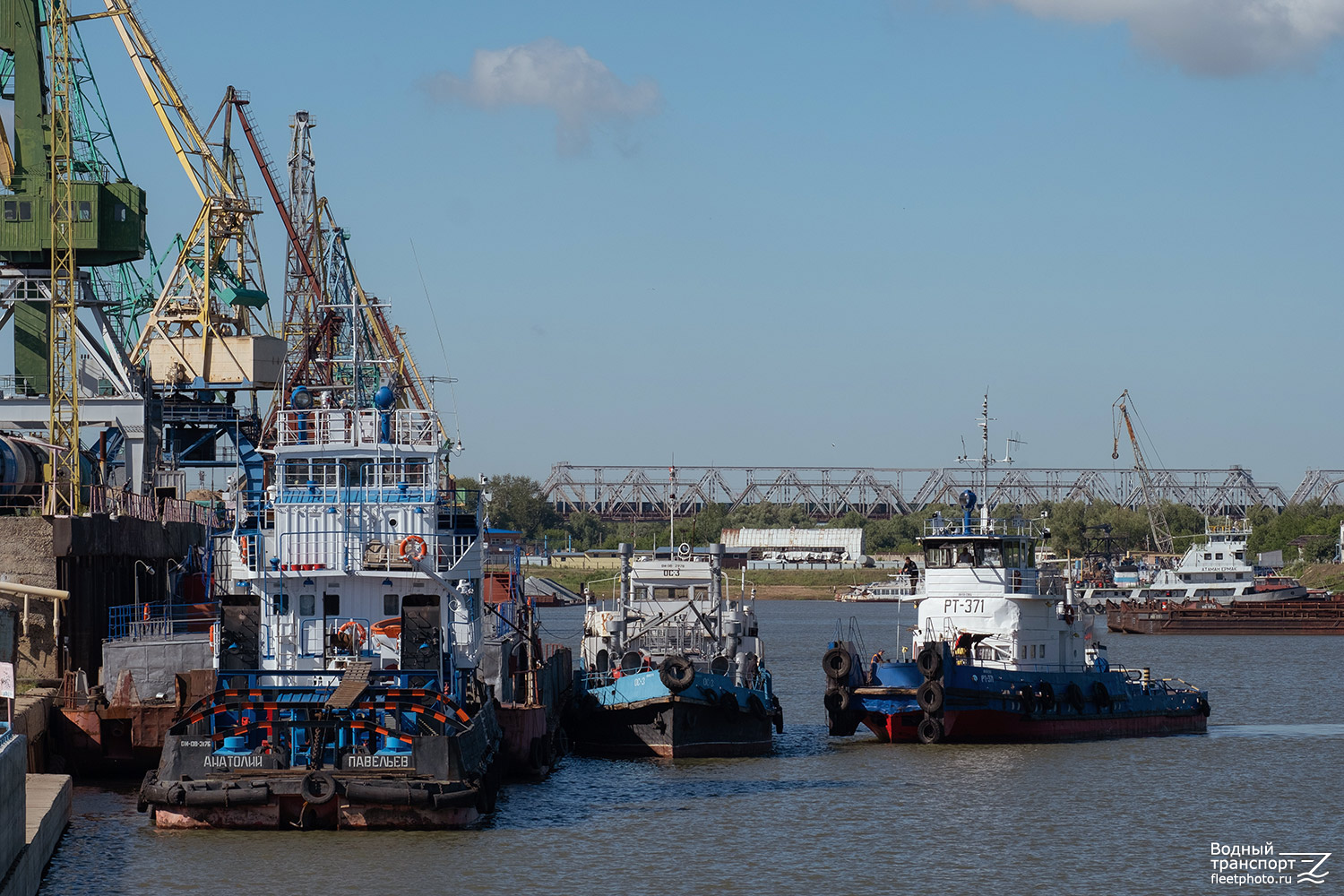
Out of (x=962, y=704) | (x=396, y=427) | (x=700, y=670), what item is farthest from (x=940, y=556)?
(x=396, y=427)

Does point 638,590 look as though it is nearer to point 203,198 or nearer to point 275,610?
point 275,610

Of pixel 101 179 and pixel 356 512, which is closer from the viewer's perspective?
pixel 356 512

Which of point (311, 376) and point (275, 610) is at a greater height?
point (311, 376)

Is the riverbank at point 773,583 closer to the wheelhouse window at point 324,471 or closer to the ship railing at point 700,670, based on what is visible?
the ship railing at point 700,670

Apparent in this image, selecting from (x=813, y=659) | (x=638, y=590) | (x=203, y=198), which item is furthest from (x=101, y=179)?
(x=813, y=659)

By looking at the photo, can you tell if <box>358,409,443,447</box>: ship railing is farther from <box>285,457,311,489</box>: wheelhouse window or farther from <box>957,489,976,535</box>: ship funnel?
<box>957,489,976,535</box>: ship funnel

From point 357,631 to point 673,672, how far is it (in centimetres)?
934

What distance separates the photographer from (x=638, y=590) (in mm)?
47688

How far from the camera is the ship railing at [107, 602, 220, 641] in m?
39.6

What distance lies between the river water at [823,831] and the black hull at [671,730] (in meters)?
0.53

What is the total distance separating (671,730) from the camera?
135ft

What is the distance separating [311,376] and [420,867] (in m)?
55.5

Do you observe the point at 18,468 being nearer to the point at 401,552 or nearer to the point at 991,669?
the point at 401,552

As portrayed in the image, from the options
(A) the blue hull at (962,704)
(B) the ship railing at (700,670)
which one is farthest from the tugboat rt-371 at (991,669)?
(B) the ship railing at (700,670)
